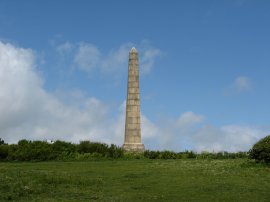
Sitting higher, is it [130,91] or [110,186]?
[130,91]

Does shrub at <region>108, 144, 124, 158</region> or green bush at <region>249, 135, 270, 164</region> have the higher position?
shrub at <region>108, 144, 124, 158</region>

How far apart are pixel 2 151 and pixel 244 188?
63.8 feet

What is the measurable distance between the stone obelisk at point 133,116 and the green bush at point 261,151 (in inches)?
643

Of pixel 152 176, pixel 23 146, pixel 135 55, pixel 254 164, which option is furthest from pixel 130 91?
pixel 152 176

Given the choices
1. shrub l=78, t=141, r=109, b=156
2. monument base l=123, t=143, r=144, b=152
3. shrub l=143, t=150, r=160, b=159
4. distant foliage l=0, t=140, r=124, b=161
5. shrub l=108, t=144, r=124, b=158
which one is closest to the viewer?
distant foliage l=0, t=140, r=124, b=161

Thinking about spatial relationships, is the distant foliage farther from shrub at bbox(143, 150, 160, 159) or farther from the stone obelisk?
the stone obelisk

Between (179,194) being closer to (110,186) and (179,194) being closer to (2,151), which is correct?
(110,186)

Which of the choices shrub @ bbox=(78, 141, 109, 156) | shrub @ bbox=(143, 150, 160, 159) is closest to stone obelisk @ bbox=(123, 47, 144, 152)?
shrub @ bbox=(143, 150, 160, 159)

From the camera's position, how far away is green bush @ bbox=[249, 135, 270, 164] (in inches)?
904

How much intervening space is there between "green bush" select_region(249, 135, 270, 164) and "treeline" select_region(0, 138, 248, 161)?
33.4 ft

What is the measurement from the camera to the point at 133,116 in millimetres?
39594

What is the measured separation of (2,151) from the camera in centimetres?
3203

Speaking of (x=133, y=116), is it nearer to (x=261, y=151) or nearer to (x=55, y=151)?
(x=55, y=151)

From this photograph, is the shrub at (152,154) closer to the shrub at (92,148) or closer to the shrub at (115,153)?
the shrub at (115,153)
